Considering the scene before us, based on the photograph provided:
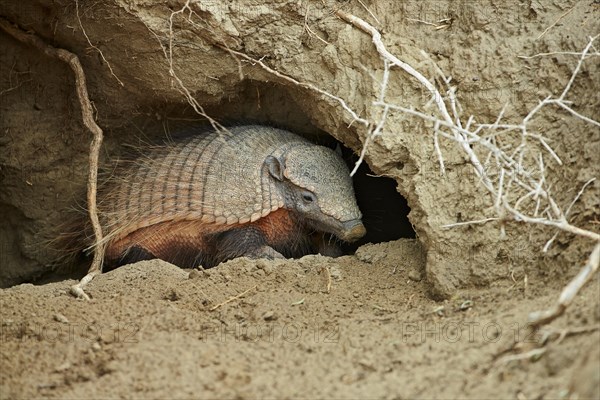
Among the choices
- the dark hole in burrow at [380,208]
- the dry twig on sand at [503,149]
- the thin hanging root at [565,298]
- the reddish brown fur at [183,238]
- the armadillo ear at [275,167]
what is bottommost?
the reddish brown fur at [183,238]

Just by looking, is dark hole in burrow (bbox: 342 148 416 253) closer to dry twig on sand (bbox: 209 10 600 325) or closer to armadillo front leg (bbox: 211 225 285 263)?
armadillo front leg (bbox: 211 225 285 263)

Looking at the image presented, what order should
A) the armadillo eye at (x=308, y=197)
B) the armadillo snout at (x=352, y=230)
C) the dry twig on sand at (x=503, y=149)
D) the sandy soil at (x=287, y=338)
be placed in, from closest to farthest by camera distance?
the sandy soil at (x=287, y=338) → the dry twig on sand at (x=503, y=149) → the armadillo snout at (x=352, y=230) → the armadillo eye at (x=308, y=197)

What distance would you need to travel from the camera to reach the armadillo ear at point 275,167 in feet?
20.6

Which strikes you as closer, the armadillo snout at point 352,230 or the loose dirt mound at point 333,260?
the loose dirt mound at point 333,260

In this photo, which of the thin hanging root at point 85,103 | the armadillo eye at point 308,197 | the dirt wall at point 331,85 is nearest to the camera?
the dirt wall at point 331,85

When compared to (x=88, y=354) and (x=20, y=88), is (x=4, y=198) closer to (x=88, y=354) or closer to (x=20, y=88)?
(x=20, y=88)

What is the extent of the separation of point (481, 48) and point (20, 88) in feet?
12.5

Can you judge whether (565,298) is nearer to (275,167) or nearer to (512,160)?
(512,160)

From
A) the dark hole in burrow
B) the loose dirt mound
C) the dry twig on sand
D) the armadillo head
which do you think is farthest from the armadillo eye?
the dry twig on sand

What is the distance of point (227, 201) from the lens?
6160 mm

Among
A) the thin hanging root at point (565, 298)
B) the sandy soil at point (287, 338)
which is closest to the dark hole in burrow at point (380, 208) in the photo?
the sandy soil at point (287, 338)

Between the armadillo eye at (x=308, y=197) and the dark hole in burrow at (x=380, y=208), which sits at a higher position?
the armadillo eye at (x=308, y=197)

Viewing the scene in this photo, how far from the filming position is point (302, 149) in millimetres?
6398

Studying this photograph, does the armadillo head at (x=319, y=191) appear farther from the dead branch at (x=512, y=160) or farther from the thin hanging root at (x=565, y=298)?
the thin hanging root at (x=565, y=298)
